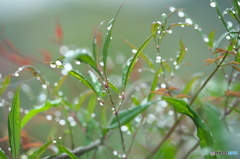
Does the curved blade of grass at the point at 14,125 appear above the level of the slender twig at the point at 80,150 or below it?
above

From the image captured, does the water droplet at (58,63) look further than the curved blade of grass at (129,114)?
No

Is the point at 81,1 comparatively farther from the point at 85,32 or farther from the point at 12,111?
the point at 12,111

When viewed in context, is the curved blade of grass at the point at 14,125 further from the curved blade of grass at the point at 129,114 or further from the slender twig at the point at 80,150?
the curved blade of grass at the point at 129,114

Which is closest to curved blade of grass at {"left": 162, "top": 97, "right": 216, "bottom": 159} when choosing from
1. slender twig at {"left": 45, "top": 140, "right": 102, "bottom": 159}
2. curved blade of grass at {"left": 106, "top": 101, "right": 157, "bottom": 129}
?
curved blade of grass at {"left": 106, "top": 101, "right": 157, "bottom": 129}

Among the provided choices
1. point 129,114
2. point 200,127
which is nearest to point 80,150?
point 129,114

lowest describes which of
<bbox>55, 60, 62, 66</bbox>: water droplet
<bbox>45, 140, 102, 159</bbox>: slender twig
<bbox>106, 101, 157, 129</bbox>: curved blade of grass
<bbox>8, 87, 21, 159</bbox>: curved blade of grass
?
<bbox>45, 140, 102, 159</bbox>: slender twig

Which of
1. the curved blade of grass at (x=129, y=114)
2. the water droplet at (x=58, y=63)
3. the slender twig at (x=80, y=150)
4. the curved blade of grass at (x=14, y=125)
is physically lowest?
the slender twig at (x=80, y=150)

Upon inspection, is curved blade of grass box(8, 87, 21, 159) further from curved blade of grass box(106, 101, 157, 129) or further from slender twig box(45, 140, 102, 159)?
curved blade of grass box(106, 101, 157, 129)

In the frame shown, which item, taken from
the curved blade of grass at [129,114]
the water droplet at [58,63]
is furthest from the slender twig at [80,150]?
the water droplet at [58,63]

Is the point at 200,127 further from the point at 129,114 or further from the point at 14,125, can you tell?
the point at 14,125

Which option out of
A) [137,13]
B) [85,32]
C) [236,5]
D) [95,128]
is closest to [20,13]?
[85,32]

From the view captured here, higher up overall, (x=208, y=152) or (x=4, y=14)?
(x=4, y=14)
